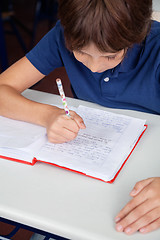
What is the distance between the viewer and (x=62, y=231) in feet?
2.38

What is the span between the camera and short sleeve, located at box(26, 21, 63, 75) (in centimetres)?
126

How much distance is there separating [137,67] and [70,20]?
0.37 m

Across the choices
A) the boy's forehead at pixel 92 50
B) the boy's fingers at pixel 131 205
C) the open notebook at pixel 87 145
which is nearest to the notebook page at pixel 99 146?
the open notebook at pixel 87 145

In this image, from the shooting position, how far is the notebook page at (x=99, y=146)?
870mm

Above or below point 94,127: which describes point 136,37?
above

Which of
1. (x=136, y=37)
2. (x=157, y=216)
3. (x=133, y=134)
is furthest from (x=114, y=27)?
(x=157, y=216)

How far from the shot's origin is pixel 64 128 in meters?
0.97

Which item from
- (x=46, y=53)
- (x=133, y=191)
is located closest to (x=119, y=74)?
(x=46, y=53)

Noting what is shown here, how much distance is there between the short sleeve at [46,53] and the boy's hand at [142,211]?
0.66 meters

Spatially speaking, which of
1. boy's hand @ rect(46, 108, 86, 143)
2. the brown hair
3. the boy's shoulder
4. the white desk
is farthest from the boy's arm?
the boy's shoulder

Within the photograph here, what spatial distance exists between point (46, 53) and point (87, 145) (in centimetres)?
47

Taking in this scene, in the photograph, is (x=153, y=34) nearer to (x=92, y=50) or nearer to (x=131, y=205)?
(x=92, y=50)

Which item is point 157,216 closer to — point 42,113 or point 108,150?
point 108,150

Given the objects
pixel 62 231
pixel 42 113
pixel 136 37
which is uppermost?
pixel 136 37
